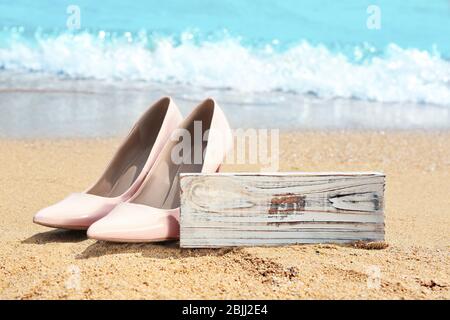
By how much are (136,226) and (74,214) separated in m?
0.39

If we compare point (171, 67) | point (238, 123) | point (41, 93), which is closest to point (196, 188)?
point (238, 123)

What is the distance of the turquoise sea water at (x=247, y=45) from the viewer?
8.91 m

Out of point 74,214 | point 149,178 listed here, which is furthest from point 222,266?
point 74,214

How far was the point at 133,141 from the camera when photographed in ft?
9.46

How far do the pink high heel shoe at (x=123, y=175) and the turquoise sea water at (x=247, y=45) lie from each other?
576cm

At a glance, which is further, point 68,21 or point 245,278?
point 68,21

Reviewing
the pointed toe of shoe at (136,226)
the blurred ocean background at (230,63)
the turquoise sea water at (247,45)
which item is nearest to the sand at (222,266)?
the pointed toe of shoe at (136,226)

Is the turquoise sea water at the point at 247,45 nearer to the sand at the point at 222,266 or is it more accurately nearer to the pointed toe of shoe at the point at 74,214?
the sand at the point at 222,266

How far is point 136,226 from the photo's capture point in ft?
7.34

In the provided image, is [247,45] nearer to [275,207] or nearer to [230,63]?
[230,63]

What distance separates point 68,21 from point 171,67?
236 centimetres

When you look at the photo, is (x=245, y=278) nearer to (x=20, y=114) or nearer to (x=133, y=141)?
(x=133, y=141)

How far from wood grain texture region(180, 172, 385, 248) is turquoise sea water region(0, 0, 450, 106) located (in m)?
6.36

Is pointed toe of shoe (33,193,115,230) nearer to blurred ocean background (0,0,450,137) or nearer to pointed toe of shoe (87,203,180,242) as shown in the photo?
pointed toe of shoe (87,203,180,242)
